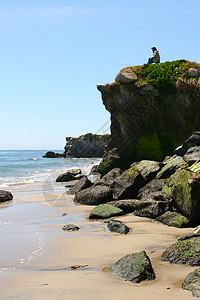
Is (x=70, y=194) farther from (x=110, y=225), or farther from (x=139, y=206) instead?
(x=110, y=225)

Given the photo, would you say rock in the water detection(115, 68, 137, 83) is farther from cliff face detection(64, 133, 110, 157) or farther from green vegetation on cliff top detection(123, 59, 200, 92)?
cliff face detection(64, 133, 110, 157)

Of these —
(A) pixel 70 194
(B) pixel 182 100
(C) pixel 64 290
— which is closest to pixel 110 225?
(C) pixel 64 290

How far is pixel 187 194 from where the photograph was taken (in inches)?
316

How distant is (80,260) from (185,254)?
1785mm

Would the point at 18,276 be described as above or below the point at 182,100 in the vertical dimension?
below

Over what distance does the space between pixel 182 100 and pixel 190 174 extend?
1231 centimetres

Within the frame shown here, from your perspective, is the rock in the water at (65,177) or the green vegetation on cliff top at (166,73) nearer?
the green vegetation on cliff top at (166,73)

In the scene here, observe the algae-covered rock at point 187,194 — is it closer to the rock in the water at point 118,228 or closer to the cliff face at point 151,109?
the rock in the water at point 118,228

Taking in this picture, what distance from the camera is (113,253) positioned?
5.95 metres

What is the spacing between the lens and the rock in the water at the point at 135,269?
452 centimetres

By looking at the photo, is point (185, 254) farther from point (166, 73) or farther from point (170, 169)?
point (166, 73)

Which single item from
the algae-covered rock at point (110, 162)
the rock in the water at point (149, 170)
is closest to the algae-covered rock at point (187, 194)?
the rock in the water at point (149, 170)

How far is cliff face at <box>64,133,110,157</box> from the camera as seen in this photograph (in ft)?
233

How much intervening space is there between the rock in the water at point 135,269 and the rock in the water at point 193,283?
546mm
